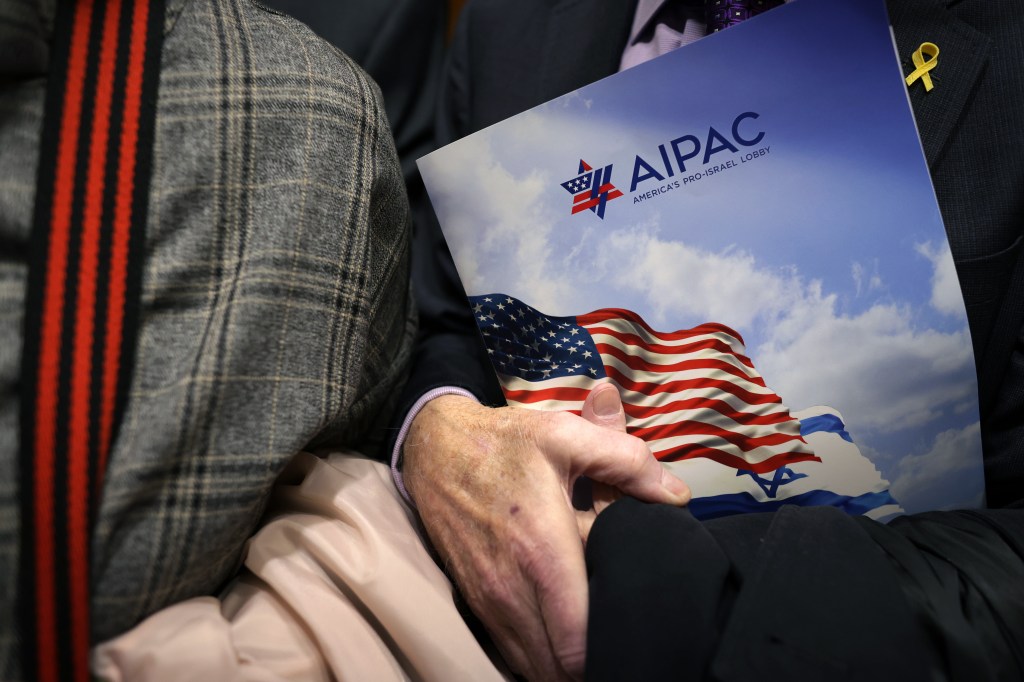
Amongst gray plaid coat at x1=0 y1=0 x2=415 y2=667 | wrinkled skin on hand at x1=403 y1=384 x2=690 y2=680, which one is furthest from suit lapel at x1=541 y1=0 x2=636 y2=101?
wrinkled skin on hand at x1=403 y1=384 x2=690 y2=680

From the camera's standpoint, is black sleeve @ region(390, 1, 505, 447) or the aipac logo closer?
the aipac logo

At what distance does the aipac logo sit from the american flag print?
0.33 feet

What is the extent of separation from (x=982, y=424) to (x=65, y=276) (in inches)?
32.2

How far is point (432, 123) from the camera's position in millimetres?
883

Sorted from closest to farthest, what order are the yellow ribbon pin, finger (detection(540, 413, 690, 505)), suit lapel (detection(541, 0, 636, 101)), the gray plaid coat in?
the gray plaid coat → finger (detection(540, 413, 690, 505)) → the yellow ribbon pin → suit lapel (detection(541, 0, 636, 101))

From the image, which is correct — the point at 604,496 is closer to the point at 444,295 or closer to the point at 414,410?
the point at 414,410

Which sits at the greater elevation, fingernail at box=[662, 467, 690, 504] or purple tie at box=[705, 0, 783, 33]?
purple tie at box=[705, 0, 783, 33]

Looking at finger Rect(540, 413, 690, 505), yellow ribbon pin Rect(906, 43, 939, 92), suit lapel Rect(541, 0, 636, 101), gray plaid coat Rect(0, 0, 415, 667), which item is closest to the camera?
gray plaid coat Rect(0, 0, 415, 667)

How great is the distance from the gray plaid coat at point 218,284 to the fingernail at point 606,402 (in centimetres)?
22

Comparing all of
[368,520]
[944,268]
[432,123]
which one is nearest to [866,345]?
[944,268]

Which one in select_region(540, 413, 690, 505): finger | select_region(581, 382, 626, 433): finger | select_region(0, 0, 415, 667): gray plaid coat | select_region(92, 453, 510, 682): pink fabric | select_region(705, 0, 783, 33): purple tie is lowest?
select_region(92, 453, 510, 682): pink fabric

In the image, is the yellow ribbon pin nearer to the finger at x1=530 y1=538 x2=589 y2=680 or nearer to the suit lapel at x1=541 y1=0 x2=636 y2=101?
the suit lapel at x1=541 y1=0 x2=636 y2=101

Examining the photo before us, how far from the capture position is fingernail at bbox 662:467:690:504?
0.58 m

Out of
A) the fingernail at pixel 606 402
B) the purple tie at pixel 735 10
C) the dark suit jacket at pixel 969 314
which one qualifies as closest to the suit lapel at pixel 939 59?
the dark suit jacket at pixel 969 314
